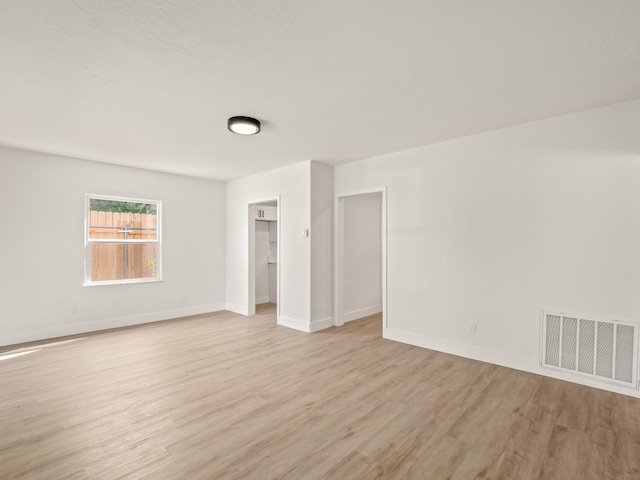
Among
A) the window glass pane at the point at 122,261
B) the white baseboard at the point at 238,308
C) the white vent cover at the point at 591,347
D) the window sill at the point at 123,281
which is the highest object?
the window glass pane at the point at 122,261

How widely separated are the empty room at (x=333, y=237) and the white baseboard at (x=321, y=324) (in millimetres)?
22

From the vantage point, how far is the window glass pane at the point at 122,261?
16.1 feet

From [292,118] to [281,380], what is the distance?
2613 millimetres

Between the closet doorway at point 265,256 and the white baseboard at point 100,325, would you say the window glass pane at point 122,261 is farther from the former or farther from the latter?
the closet doorway at point 265,256

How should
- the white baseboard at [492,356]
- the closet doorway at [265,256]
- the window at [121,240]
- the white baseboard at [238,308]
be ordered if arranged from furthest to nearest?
the closet doorway at [265,256]
the white baseboard at [238,308]
the window at [121,240]
the white baseboard at [492,356]

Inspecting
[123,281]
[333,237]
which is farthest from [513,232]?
[123,281]

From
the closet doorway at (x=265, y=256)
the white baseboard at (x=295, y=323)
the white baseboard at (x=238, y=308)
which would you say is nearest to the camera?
the white baseboard at (x=295, y=323)

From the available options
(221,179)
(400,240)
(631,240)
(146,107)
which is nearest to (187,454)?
(146,107)

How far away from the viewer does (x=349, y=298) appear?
5.30m

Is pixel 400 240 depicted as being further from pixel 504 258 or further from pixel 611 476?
pixel 611 476

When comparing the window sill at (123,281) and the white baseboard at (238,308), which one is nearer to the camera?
the window sill at (123,281)

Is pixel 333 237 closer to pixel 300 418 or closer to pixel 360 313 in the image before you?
pixel 360 313

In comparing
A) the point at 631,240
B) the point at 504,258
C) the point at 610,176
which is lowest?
the point at 504,258

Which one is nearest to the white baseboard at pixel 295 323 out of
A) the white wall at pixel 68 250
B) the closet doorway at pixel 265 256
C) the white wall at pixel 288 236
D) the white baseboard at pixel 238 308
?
the white wall at pixel 288 236
